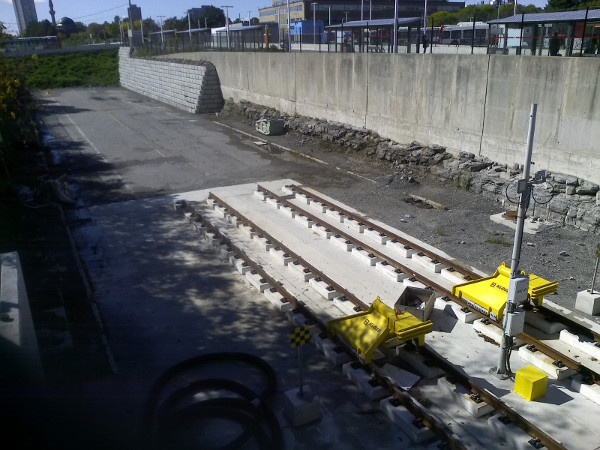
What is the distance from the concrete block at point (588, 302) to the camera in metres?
9.66

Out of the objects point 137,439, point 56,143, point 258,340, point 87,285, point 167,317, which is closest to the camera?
point 137,439

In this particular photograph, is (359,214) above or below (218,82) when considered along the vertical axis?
below

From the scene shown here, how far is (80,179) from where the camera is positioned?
66.1 feet

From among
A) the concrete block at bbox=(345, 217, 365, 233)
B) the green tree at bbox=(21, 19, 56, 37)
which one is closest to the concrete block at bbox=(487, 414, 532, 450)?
the concrete block at bbox=(345, 217, 365, 233)

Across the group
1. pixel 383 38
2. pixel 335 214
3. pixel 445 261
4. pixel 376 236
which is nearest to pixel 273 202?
pixel 335 214

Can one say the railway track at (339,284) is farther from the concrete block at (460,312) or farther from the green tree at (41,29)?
the green tree at (41,29)

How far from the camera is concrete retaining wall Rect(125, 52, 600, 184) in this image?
49.7 feet

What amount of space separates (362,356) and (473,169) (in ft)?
39.1

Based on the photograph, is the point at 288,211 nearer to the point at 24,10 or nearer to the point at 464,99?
the point at 464,99

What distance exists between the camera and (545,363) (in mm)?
8117

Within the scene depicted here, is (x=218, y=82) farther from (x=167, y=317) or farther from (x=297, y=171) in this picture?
(x=167, y=317)

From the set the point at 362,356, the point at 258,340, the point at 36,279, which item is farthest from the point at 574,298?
the point at 36,279

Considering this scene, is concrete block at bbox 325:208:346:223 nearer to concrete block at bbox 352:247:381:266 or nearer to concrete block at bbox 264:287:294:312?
concrete block at bbox 352:247:381:266

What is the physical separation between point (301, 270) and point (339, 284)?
0.97 m
